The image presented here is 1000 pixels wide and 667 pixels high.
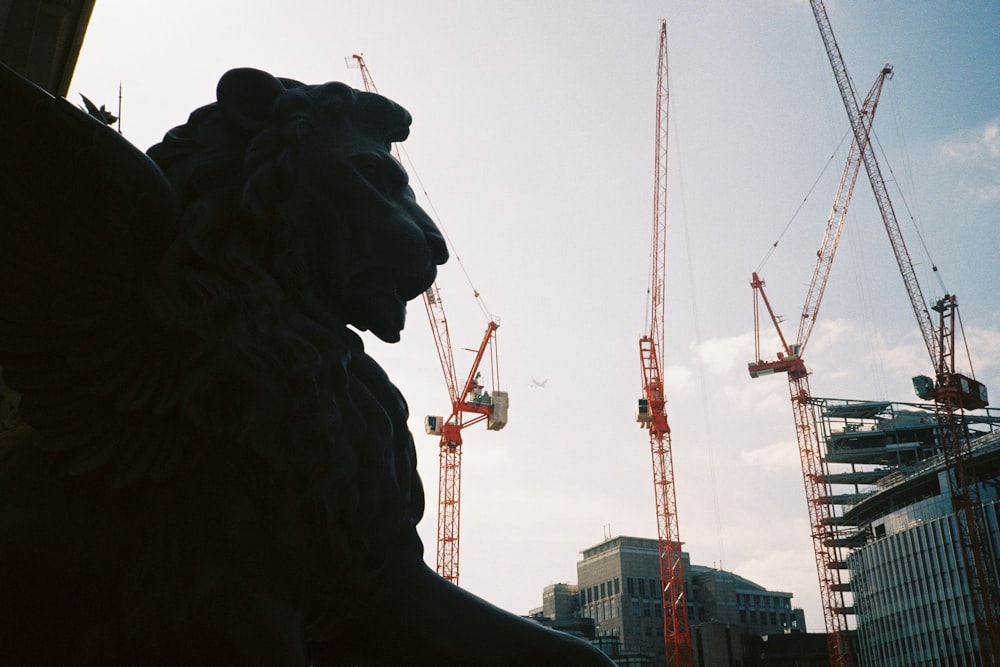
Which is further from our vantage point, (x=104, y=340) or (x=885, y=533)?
(x=885, y=533)

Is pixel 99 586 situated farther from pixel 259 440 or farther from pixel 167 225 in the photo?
pixel 167 225

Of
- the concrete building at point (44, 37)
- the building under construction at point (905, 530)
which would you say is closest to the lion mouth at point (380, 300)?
the concrete building at point (44, 37)

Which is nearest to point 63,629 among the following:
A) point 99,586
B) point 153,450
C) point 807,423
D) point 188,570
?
point 99,586

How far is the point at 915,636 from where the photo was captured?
64.4 m

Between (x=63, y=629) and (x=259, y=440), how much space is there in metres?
0.53

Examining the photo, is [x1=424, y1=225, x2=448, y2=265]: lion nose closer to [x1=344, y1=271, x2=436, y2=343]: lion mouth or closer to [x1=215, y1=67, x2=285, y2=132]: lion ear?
[x1=344, y1=271, x2=436, y2=343]: lion mouth

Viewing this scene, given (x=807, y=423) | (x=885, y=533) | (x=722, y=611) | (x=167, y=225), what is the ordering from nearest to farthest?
(x=167, y=225) → (x=885, y=533) → (x=807, y=423) → (x=722, y=611)

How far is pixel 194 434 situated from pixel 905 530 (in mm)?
74447

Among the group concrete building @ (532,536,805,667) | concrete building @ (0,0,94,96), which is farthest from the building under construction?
concrete building @ (0,0,94,96)

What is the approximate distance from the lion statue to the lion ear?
10 cm

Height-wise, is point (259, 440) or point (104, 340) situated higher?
point (104, 340)

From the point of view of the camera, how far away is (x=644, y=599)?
98.1 meters

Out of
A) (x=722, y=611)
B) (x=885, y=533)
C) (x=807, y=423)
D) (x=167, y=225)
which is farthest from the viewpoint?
(x=722, y=611)

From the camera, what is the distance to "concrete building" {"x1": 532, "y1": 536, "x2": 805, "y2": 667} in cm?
9644
